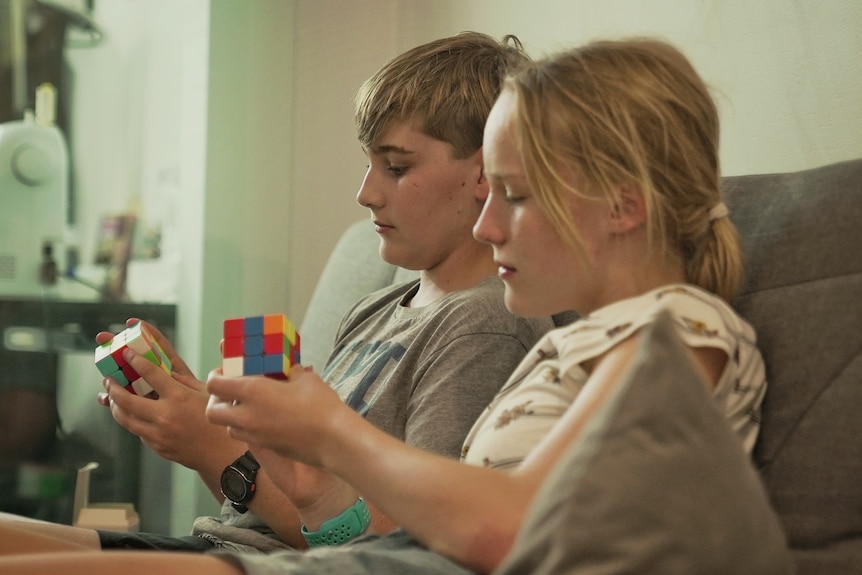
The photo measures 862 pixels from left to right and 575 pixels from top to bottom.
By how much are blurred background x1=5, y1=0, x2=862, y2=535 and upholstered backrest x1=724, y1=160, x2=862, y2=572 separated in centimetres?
145

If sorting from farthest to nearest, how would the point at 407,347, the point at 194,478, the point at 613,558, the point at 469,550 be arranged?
the point at 194,478
the point at 407,347
the point at 469,550
the point at 613,558

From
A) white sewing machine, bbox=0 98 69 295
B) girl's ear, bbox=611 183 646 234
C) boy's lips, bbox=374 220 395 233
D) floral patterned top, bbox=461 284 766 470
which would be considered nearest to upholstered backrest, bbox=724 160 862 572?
floral patterned top, bbox=461 284 766 470

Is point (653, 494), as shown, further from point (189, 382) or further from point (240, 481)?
point (189, 382)

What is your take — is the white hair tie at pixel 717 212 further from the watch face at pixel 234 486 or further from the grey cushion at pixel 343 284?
the grey cushion at pixel 343 284

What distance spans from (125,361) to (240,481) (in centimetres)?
22

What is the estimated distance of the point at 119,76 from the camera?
2602mm

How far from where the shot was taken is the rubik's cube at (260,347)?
1025 mm

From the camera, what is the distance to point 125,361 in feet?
4.35

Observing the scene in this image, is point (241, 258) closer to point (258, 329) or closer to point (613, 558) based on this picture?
point (258, 329)

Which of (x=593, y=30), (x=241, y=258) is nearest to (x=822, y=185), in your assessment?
(x=593, y=30)

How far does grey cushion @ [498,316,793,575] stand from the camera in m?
0.66

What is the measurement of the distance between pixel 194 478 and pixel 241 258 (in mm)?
565

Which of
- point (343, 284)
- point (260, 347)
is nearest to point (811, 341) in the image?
point (260, 347)

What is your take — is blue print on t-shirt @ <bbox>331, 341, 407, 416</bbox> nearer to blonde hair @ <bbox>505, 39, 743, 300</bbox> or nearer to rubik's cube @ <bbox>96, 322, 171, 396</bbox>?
rubik's cube @ <bbox>96, 322, 171, 396</bbox>
